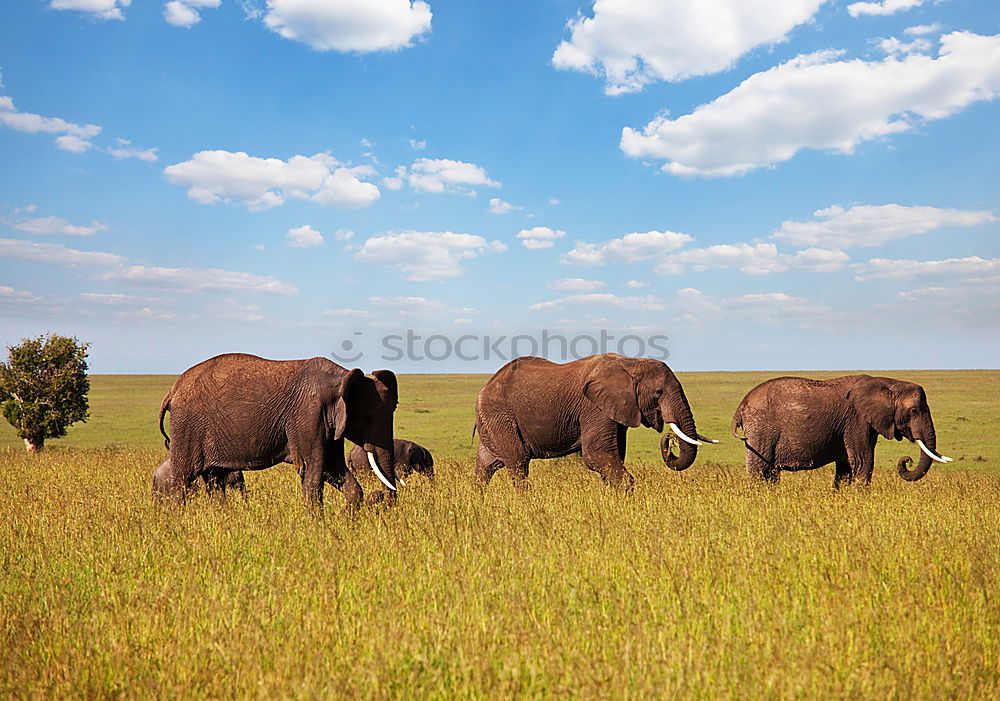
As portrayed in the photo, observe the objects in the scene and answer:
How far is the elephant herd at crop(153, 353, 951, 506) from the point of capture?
31.4 ft

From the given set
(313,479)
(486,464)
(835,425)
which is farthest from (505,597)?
(835,425)

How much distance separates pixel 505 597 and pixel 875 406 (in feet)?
30.2

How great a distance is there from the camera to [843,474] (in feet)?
43.2

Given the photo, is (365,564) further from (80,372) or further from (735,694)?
(80,372)

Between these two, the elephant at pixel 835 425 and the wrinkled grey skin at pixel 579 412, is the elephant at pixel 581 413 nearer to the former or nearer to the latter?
the wrinkled grey skin at pixel 579 412

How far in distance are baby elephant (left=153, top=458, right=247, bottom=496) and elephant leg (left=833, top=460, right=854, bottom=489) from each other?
9.67 meters

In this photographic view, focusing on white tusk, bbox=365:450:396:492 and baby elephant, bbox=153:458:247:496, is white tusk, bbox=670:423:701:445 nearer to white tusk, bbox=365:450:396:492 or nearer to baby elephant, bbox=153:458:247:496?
white tusk, bbox=365:450:396:492

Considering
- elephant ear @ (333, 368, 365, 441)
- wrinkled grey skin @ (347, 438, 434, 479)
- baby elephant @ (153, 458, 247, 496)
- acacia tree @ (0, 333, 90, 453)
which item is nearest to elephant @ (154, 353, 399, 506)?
elephant ear @ (333, 368, 365, 441)

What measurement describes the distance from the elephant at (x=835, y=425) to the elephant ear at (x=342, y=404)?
686 cm

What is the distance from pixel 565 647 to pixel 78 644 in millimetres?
3255

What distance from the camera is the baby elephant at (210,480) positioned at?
1028cm

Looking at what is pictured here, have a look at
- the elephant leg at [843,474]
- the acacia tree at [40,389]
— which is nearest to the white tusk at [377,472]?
the elephant leg at [843,474]

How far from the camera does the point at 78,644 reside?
196 inches

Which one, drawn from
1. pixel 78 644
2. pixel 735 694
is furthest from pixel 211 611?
pixel 735 694
